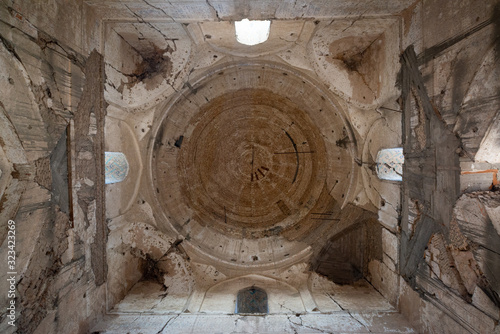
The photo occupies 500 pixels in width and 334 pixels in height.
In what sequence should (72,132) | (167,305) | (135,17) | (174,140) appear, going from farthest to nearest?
(174,140), (167,305), (135,17), (72,132)

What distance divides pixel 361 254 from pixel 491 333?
10.4 feet

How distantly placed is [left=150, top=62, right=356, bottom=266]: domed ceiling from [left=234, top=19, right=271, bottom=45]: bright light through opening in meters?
0.58

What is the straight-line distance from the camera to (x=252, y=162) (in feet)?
25.7

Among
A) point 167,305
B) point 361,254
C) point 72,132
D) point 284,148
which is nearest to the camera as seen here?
point 72,132

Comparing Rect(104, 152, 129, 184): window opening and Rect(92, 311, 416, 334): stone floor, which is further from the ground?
Rect(104, 152, 129, 184): window opening

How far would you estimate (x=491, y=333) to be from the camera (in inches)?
131

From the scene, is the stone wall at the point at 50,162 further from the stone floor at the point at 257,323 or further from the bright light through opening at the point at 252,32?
the bright light through opening at the point at 252,32

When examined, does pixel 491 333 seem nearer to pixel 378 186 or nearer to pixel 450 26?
pixel 378 186

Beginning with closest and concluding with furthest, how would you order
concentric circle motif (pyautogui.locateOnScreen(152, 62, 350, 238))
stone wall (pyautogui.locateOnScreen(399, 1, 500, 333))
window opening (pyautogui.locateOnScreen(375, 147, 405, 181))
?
stone wall (pyautogui.locateOnScreen(399, 1, 500, 333)) → window opening (pyautogui.locateOnScreen(375, 147, 405, 181)) → concentric circle motif (pyautogui.locateOnScreen(152, 62, 350, 238))

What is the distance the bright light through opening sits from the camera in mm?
6199

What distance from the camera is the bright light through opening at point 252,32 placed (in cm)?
620

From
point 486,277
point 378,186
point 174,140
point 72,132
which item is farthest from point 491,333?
point 174,140

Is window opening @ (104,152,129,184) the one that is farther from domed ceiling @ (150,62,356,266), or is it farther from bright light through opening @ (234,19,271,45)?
bright light through opening @ (234,19,271,45)

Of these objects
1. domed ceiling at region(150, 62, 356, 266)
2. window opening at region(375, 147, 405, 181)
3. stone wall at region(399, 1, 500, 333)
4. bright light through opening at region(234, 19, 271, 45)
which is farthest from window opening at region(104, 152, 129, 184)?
stone wall at region(399, 1, 500, 333)
